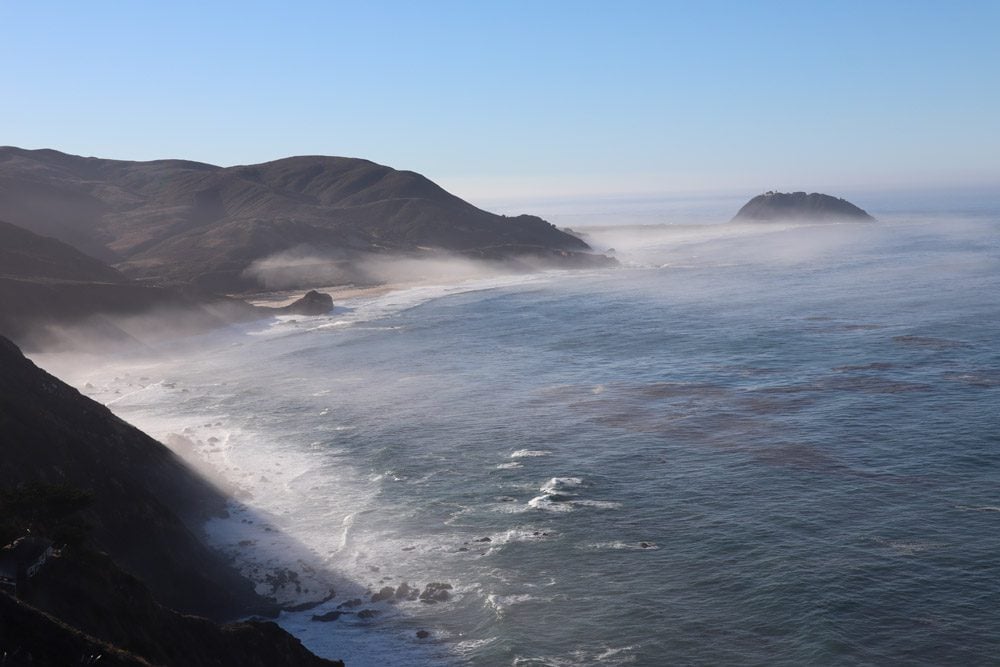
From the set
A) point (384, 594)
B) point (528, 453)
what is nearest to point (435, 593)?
point (384, 594)

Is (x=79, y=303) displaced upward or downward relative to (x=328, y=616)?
upward

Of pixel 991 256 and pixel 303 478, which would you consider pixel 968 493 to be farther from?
pixel 991 256

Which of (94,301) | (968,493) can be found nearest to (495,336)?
(94,301)

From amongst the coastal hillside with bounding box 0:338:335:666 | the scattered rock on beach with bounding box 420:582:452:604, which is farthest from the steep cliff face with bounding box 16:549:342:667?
the scattered rock on beach with bounding box 420:582:452:604

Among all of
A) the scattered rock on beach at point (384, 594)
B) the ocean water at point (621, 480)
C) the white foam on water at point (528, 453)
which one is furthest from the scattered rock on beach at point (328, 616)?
the white foam on water at point (528, 453)

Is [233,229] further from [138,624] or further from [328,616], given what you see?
[138,624]

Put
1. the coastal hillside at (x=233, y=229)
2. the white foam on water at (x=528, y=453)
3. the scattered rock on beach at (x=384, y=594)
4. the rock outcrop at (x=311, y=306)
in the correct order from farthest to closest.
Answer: the coastal hillside at (x=233, y=229)
the rock outcrop at (x=311, y=306)
the white foam on water at (x=528, y=453)
the scattered rock on beach at (x=384, y=594)

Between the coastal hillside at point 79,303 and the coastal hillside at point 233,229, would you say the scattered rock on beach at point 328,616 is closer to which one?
the coastal hillside at point 79,303
